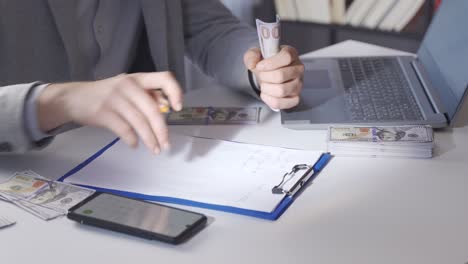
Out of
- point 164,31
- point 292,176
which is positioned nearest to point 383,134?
point 292,176

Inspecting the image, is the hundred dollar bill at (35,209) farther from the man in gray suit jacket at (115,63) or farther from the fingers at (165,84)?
the fingers at (165,84)

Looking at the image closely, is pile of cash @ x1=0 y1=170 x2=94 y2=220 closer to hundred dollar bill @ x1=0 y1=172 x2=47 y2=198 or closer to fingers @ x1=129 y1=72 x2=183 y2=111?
hundred dollar bill @ x1=0 y1=172 x2=47 y2=198

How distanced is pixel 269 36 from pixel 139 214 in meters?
0.45

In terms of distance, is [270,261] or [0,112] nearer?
[270,261]

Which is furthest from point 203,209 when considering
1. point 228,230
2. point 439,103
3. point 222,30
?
point 222,30

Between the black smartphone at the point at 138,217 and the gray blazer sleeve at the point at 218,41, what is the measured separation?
1.69 ft

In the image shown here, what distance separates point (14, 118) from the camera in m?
1.00

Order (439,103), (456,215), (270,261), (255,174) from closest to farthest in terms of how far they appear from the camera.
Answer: (270,261) < (456,215) < (255,174) < (439,103)

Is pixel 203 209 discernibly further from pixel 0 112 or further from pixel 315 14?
pixel 315 14

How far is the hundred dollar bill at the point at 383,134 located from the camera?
1102 mm

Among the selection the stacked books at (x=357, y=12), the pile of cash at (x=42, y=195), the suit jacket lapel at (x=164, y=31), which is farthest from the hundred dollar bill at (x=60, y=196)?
the stacked books at (x=357, y=12)

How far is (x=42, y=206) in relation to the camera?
0.95 meters

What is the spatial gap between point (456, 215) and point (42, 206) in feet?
1.86

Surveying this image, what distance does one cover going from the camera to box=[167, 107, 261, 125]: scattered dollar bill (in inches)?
49.8
